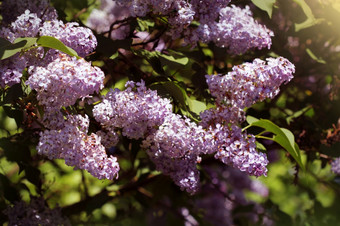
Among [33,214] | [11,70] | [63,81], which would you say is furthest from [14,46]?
[33,214]

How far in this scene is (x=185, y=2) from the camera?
1392 millimetres

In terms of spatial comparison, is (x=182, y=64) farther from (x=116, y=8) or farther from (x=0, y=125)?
(x=0, y=125)

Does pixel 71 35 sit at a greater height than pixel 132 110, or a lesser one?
greater

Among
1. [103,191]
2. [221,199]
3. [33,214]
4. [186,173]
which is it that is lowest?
[221,199]

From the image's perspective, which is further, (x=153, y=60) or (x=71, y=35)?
(x=153, y=60)

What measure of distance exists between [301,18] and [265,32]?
1.54 ft

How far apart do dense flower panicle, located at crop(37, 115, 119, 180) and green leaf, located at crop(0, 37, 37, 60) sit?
0.60 ft

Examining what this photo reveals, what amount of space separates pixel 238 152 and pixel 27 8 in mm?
727

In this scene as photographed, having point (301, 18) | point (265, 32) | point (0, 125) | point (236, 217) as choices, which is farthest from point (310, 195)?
point (0, 125)

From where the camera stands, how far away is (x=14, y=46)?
1.13m

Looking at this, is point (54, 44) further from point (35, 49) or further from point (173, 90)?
point (173, 90)

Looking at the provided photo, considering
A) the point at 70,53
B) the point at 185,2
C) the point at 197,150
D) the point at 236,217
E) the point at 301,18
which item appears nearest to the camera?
the point at 70,53

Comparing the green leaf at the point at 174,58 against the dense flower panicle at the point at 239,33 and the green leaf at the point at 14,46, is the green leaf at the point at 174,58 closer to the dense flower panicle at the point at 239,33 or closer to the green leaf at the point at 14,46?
the dense flower panicle at the point at 239,33

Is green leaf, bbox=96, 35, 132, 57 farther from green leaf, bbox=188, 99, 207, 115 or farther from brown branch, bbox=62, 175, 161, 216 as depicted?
brown branch, bbox=62, 175, 161, 216
